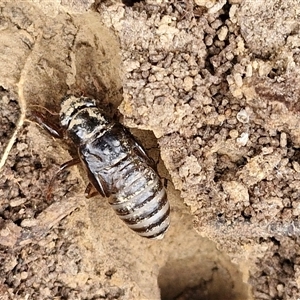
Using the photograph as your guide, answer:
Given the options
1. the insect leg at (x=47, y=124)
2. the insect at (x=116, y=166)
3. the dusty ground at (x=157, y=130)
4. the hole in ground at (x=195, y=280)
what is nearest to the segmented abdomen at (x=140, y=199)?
the insect at (x=116, y=166)

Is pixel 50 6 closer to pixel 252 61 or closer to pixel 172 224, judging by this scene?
pixel 252 61

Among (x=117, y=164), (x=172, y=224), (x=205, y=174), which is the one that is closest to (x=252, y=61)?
(x=205, y=174)

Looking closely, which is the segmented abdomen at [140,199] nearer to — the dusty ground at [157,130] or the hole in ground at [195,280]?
the dusty ground at [157,130]

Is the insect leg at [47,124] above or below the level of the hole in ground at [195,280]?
above

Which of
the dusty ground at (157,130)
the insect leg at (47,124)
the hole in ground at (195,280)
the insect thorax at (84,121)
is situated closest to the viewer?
the dusty ground at (157,130)

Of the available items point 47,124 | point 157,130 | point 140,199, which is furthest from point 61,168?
point 157,130

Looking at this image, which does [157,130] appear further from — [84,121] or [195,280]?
[195,280]
